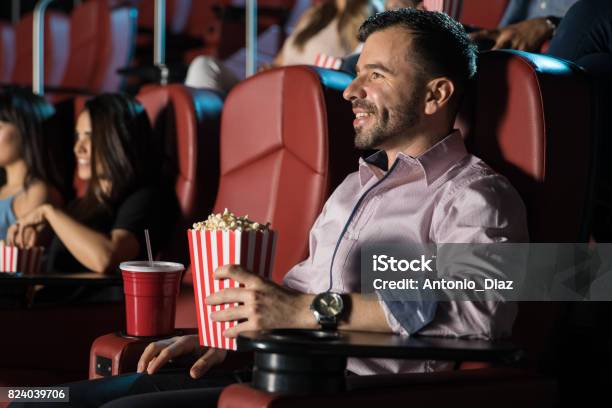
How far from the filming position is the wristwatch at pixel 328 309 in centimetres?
98

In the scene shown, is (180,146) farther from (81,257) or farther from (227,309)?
(227,309)

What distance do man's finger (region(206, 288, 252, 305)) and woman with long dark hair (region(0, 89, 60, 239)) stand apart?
1.18 meters

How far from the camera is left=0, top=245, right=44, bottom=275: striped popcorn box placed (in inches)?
64.9

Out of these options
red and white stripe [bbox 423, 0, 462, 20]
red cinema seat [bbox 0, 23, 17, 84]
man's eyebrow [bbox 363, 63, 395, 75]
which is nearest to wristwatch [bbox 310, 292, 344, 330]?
man's eyebrow [bbox 363, 63, 395, 75]

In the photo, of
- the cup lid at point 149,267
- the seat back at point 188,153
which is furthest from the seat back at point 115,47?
the cup lid at point 149,267

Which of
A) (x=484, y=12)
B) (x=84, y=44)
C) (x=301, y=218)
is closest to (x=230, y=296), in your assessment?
(x=301, y=218)

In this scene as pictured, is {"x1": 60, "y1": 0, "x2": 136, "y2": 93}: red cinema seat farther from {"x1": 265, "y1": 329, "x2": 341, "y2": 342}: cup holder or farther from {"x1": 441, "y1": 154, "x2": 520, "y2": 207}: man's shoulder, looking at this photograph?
{"x1": 265, "y1": 329, "x2": 341, "y2": 342}: cup holder

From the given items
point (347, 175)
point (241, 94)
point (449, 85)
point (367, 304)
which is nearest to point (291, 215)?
point (347, 175)

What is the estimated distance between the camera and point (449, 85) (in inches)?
46.7

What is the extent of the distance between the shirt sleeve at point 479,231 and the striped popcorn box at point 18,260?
2.87 feet

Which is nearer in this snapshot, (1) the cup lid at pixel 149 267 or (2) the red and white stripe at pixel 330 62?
(1) the cup lid at pixel 149 267

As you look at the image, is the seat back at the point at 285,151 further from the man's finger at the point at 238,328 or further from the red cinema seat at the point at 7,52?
the red cinema seat at the point at 7,52

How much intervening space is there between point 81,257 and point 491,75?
0.93 metres

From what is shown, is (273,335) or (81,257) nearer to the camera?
(273,335)
